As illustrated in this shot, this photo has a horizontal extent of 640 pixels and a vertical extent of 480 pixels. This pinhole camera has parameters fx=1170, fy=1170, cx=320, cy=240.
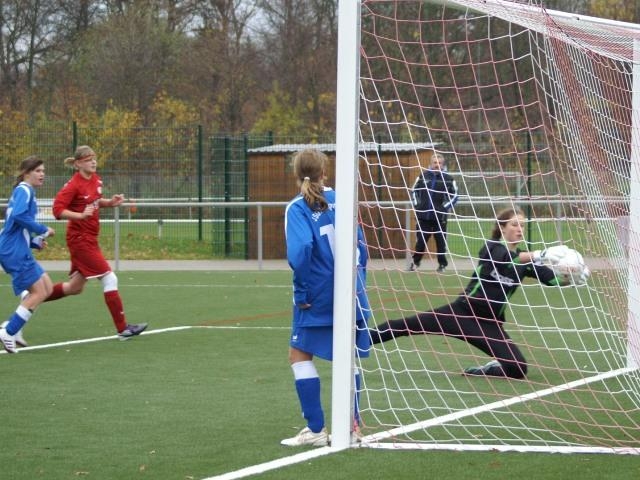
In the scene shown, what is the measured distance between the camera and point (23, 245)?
35.1ft

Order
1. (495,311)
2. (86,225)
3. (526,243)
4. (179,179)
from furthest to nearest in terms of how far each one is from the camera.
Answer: (179,179) < (86,225) < (526,243) < (495,311)

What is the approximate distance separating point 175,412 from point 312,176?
195cm

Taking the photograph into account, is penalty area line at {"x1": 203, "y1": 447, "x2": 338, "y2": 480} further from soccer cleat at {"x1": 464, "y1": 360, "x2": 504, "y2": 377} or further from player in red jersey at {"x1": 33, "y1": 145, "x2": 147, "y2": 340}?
player in red jersey at {"x1": 33, "y1": 145, "x2": 147, "y2": 340}

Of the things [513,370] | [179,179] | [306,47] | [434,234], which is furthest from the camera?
[306,47]

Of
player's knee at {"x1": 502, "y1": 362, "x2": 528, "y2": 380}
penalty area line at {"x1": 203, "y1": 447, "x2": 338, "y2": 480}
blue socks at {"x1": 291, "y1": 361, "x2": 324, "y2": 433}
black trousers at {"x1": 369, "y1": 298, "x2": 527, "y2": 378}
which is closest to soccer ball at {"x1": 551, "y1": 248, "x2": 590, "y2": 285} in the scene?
black trousers at {"x1": 369, "y1": 298, "x2": 527, "y2": 378}

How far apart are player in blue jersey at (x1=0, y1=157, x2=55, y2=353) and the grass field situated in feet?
1.13

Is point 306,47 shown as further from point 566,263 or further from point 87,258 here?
point 566,263

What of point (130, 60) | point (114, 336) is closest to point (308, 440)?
point (114, 336)

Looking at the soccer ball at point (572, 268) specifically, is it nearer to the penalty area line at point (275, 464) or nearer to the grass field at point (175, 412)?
the grass field at point (175, 412)

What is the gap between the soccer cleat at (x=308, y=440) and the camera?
6434 millimetres

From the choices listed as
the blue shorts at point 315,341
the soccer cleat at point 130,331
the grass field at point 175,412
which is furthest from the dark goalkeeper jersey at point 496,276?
the soccer cleat at point 130,331

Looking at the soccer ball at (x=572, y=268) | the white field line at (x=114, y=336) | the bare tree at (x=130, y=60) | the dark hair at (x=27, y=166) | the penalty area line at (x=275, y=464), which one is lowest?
the white field line at (x=114, y=336)

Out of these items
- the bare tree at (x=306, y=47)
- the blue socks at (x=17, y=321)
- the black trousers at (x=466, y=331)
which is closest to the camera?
the black trousers at (x=466, y=331)

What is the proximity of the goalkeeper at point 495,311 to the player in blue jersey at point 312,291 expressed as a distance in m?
1.72
